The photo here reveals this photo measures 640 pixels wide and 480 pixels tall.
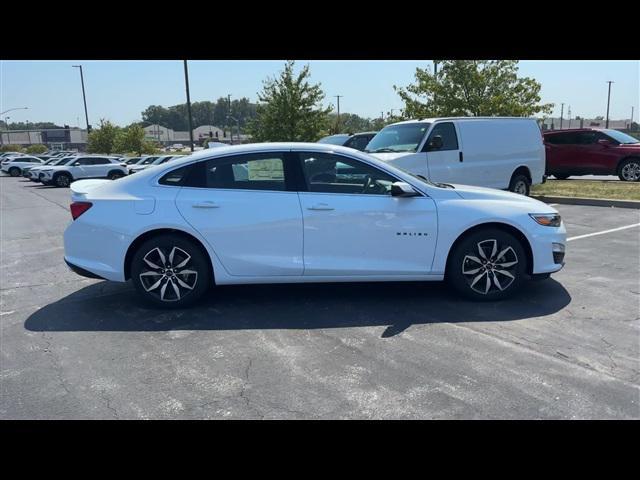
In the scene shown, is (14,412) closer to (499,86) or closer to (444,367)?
(444,367)

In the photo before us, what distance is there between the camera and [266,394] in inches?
122

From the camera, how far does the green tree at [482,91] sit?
1619 cm

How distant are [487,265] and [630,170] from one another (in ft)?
44.3

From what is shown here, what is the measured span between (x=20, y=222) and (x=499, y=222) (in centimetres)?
1094

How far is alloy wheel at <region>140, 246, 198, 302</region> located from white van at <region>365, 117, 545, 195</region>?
17.5 ft

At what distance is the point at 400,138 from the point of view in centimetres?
976

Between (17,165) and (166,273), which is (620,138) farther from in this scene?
(17,165)

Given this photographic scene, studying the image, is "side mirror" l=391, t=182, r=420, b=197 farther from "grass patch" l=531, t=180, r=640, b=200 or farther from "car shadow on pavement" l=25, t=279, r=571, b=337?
"grass patch" l=531, t=180, r=640, b=200

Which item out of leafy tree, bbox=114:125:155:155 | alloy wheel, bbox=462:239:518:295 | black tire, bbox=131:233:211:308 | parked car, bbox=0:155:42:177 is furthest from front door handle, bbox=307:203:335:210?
leafy tree, bbox=114:125:155:155

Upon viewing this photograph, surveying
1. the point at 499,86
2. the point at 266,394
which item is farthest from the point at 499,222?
the point at 499,86

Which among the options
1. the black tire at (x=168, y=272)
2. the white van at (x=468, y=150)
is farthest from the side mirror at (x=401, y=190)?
the white van at (x=468, y=150)

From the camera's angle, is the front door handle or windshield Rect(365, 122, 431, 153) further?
windshield Rect(365, 122, 431, 153)

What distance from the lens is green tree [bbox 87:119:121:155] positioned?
156 ft

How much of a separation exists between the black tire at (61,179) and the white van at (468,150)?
2023cm
